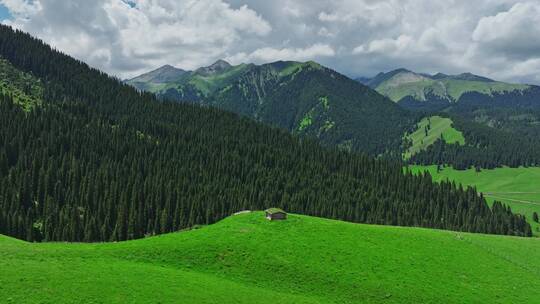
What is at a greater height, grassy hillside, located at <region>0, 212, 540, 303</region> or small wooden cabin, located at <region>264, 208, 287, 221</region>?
small wooden cabin, located at <region>264, 208, 287, 221</region>

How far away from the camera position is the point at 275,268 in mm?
77500

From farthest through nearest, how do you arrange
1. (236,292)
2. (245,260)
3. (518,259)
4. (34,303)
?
(518,259), (245,260), (236,292), (34,303)

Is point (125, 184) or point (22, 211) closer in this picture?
point (22, 211)

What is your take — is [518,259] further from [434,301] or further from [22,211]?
[22,211]

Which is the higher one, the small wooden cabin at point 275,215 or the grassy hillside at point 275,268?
the small wooden cabin at point 275,215

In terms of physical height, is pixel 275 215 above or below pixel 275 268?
above

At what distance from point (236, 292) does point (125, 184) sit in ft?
416

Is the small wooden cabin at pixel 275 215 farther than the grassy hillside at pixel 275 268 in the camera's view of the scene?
Yes

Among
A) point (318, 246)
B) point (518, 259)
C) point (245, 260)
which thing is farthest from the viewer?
point (518, 259)

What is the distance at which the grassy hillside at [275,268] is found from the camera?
58.3 metres

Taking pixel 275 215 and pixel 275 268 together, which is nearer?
pixel 275 268

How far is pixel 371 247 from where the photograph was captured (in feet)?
299

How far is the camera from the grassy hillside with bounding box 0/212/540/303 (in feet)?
191

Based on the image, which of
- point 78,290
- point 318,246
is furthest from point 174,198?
point 78,290
